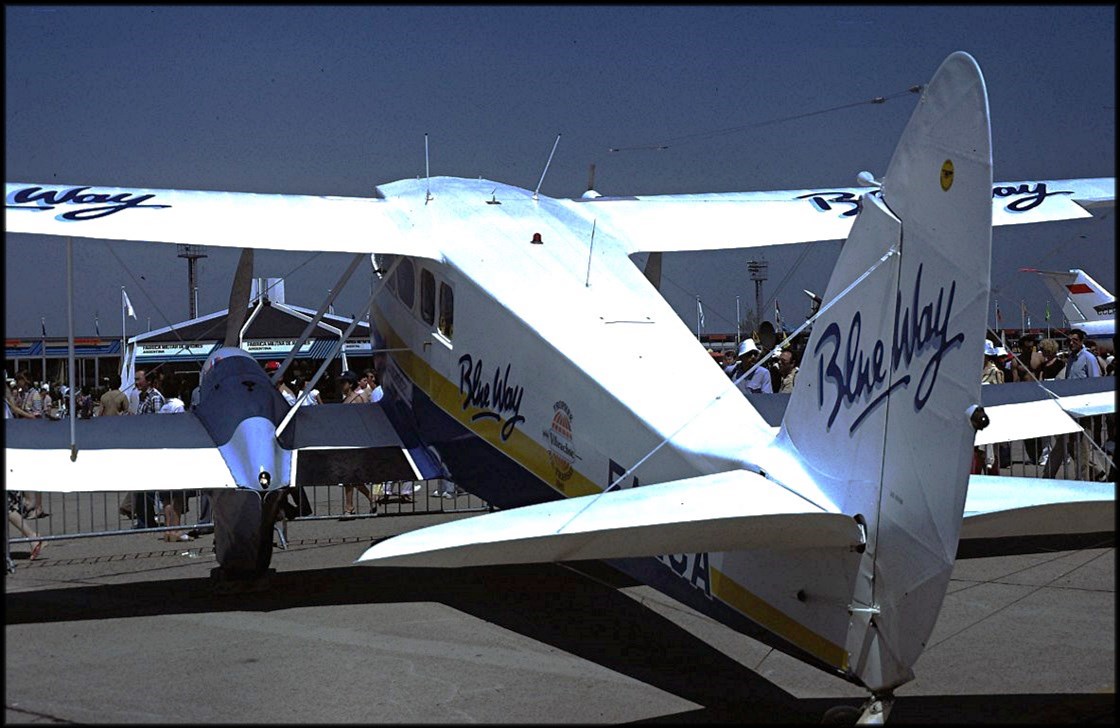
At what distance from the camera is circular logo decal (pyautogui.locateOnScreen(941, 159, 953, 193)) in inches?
181

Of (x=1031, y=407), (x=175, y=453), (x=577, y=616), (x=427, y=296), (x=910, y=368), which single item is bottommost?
(x=577, y=616)

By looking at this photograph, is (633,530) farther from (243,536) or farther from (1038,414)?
(1038,414)

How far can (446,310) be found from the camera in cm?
932

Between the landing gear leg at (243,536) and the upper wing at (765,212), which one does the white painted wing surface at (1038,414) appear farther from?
the landing gear leg at (243,536)

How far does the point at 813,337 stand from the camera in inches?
222

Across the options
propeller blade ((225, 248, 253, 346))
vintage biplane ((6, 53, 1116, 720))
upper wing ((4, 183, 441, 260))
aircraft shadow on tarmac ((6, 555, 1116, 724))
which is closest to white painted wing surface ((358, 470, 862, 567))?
vintage biplane ((6, 53, 1116, 720))

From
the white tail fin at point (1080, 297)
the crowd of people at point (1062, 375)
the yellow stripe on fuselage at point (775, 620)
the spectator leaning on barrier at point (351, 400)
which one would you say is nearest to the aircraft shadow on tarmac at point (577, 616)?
the yellow stripe on fuselage at point (775, 620)

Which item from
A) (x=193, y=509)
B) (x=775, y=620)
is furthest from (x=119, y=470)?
(x=193, y=509)

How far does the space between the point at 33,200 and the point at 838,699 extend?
24.1 ft

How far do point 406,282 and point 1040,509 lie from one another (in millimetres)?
6699

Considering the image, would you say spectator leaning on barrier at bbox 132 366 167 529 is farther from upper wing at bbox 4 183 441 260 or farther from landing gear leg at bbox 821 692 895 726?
landing gear leg at bbox 821 692 895 726

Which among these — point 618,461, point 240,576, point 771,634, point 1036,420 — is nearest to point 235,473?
point 240,576

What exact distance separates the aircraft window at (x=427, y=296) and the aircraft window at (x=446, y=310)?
0.59 ft

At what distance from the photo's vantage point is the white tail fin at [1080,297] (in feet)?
98.8
